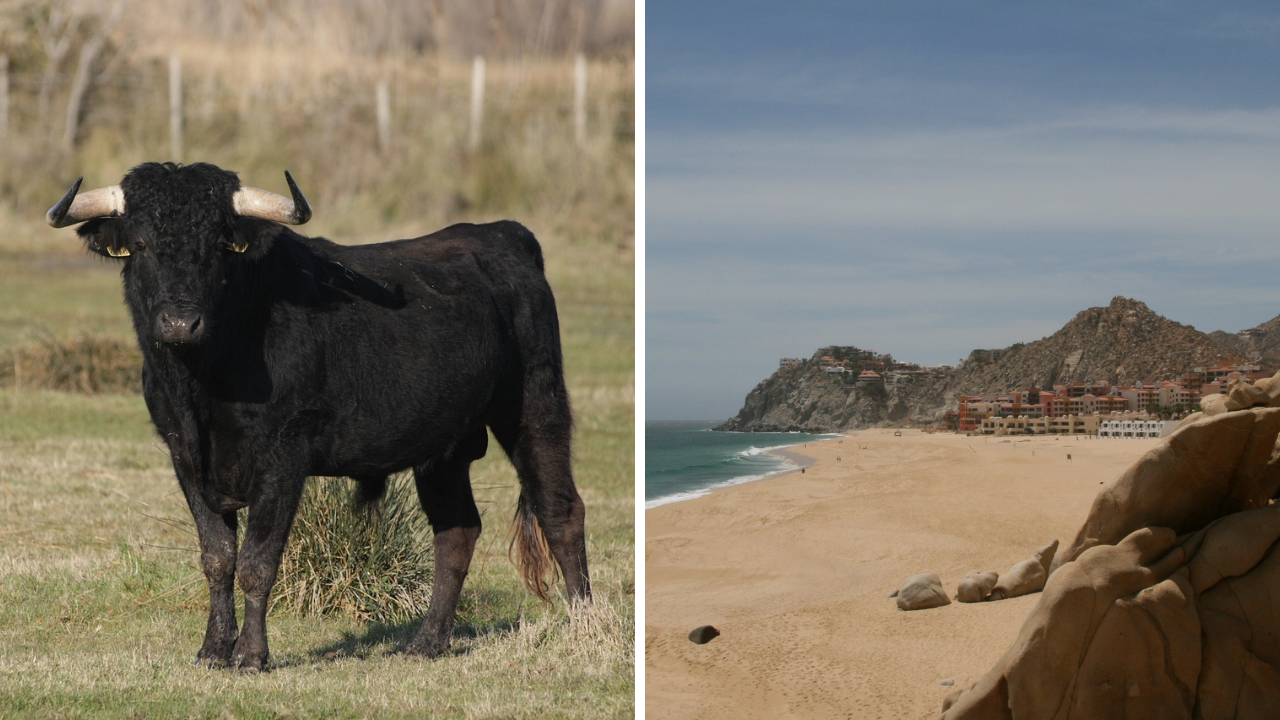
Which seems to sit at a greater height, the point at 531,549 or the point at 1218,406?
the point at 1218,406

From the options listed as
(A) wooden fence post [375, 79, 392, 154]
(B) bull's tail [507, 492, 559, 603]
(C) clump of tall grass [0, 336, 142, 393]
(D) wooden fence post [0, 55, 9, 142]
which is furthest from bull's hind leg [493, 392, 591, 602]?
(D) wooden fence post [0, 55, 9, 142]

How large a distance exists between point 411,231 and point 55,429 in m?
12.5

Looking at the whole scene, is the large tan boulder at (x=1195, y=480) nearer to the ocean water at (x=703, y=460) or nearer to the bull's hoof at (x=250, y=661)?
the bull's hoof at (x=250, y=661)

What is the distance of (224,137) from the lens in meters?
29.3

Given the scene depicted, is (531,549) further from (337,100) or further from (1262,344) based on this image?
(1262,344)

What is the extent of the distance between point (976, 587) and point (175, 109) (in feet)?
68.8

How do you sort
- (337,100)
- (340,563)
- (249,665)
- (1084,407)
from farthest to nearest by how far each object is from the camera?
1. (1084,407)
2. (337,100)
3. (340,563)
4. (249,665)

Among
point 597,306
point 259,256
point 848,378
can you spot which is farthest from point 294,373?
point 848,378

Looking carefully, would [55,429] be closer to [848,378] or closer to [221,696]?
[221,696]

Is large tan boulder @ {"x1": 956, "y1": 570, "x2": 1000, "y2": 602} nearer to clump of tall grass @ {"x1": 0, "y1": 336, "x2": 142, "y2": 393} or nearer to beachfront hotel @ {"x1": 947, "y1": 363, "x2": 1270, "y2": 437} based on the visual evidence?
clump of tall grass @ {"x1": 0, "y1": 336, "x2": 142, "y2": 393}

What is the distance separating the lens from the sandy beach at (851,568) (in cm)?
1736

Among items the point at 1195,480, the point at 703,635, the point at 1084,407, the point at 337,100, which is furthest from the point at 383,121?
the point at 1084,407

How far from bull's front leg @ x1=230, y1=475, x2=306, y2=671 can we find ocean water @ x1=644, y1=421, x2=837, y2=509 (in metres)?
49.0

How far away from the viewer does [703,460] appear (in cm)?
Answer: 8462
